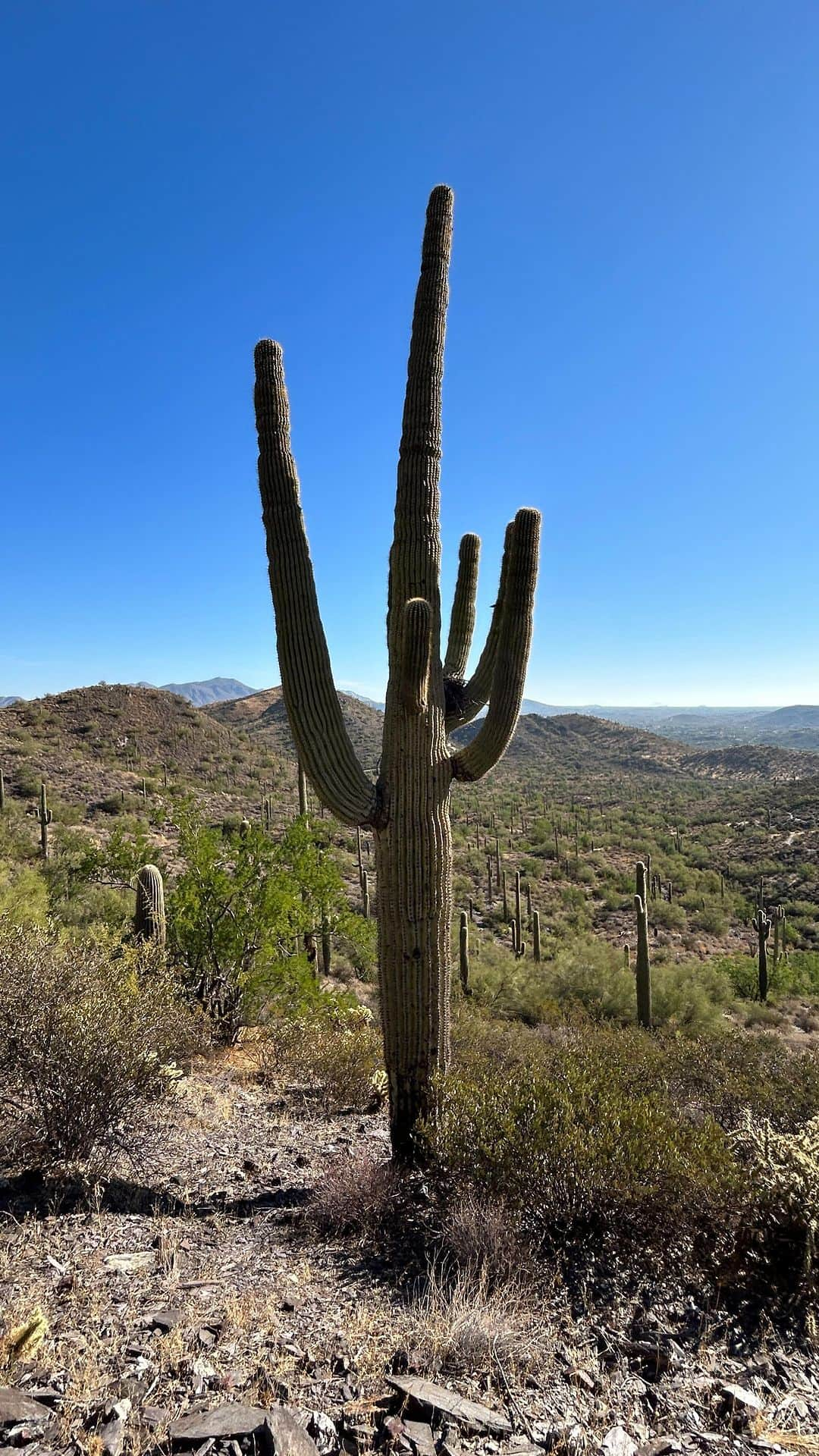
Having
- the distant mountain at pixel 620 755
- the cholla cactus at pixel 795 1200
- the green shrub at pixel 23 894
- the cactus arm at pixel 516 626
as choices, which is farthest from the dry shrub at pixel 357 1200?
the distant mountain at pixel 620 755

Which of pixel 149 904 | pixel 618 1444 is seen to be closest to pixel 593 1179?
pixel 618 1444

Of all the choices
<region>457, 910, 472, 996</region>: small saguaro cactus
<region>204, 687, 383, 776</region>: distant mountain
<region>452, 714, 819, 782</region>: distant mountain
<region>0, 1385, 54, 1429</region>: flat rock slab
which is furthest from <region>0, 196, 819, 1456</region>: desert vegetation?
<region>452, 714, 819, 782</region>: distant mountain

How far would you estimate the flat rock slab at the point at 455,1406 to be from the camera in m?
2.54

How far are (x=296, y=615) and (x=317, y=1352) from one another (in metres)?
4.21

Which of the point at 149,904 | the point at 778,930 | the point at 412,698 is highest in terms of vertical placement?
the point at 412,698

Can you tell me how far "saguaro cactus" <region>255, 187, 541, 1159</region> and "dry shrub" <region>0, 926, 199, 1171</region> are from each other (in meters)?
1.69

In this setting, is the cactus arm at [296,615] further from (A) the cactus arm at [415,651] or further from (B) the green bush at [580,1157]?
(B) the green bush at [580,1157]

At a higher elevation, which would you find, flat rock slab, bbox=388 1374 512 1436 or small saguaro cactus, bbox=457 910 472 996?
flat rock slab, bbox=388 1374 512 1436

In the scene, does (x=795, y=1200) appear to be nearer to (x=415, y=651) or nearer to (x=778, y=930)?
(x=415, y=651)

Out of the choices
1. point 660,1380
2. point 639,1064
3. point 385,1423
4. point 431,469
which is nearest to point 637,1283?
point 660,1380

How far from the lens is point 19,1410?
7.68 ft

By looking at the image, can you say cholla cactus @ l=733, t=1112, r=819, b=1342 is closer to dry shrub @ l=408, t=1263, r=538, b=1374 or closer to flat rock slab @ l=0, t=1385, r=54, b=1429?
dry shrub @ l=408, t=1263, r=538, b=1374

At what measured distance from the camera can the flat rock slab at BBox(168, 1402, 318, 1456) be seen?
2.28 metres

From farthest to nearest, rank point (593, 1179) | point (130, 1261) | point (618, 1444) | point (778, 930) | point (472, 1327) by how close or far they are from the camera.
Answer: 1. point (778, 930)
2. point (593, 1179)
3. point (130, 1261)
4. point (472, 1327)
5. point (618, 1444)
